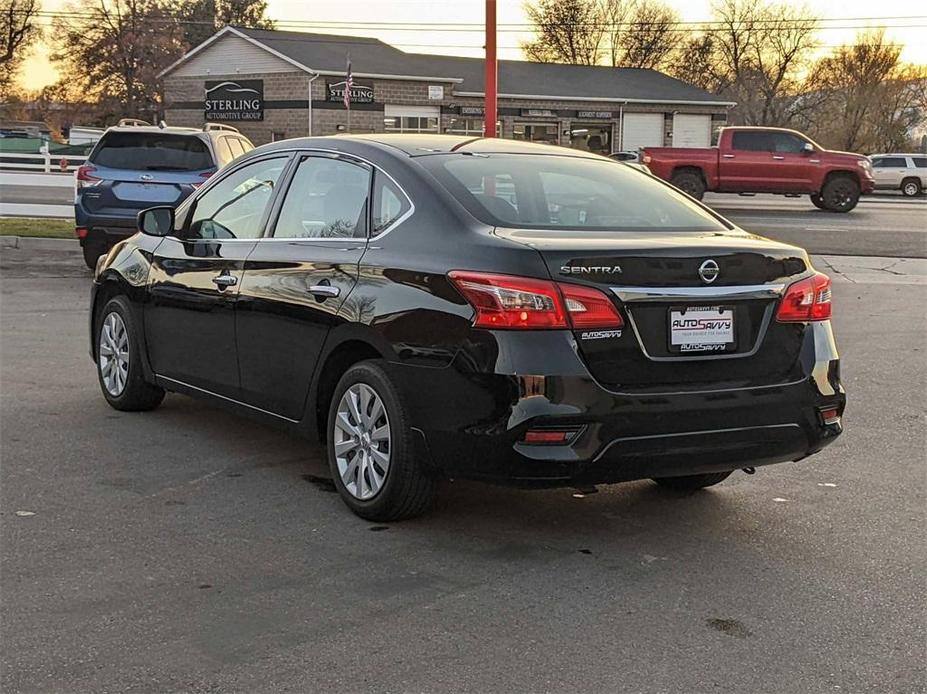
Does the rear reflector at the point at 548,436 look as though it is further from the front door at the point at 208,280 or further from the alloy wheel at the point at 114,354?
Answer: the alloy wheel at the point at 114,354

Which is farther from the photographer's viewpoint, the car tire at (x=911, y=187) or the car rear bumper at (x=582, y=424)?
the car tire at (x=911, y=187)

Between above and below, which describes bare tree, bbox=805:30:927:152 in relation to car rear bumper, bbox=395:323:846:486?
above

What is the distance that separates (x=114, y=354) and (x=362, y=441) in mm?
2762

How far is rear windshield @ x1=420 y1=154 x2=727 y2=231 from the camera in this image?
15.9 feet

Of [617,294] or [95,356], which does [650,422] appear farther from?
[95,356]

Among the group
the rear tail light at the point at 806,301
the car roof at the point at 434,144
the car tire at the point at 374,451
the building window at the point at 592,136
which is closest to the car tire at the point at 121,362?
the car roof at the point at 434,144

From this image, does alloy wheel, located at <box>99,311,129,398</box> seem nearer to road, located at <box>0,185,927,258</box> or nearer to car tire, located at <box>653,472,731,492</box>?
car tire, located at <box>653,472,731,492</box>

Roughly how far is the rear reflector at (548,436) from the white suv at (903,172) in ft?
142

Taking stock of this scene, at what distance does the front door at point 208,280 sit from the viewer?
582cm

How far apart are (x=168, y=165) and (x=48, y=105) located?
221 ft

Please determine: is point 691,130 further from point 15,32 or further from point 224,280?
point 224,280

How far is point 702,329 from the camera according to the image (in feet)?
14.6

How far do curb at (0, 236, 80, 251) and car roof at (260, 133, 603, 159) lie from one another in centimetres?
1155

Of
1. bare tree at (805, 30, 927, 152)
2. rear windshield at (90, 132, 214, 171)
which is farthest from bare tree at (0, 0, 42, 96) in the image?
rear windshield at (90, 132, 214, 171)
